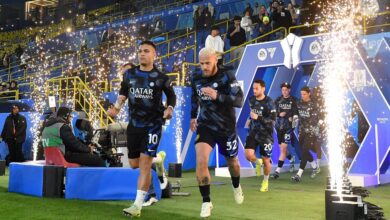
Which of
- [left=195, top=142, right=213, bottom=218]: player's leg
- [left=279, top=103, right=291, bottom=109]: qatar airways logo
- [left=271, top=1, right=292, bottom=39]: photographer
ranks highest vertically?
[left=271, top=1, right=292, bottom=39]: photographer

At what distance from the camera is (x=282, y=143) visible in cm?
1055

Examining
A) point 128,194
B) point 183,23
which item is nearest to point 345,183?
point 128,194

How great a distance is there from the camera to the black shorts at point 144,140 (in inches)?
207

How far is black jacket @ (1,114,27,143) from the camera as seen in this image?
1441 cm

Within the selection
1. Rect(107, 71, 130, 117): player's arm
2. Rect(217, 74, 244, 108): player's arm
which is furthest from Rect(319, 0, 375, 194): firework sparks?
Rect(107, 71, 130, 117): player's arm

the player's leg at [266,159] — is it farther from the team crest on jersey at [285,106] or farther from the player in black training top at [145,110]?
the player in black training top at [145,110]

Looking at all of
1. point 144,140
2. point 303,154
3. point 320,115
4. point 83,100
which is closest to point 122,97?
point 144,140

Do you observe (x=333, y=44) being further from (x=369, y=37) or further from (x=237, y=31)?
(x=237, y=31)

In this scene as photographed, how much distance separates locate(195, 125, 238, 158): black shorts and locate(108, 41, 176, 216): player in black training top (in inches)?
15.6

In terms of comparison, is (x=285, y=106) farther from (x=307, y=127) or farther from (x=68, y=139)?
(x=68, y=139)

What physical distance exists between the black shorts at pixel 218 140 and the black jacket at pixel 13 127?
10.4 m

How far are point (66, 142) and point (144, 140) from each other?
90.3 inches

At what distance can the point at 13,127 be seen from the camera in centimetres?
1446

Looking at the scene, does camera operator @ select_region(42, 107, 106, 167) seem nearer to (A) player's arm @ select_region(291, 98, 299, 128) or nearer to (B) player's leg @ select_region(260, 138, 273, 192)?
(B) player's leg @ select_region(260, 138, 273, 192)
